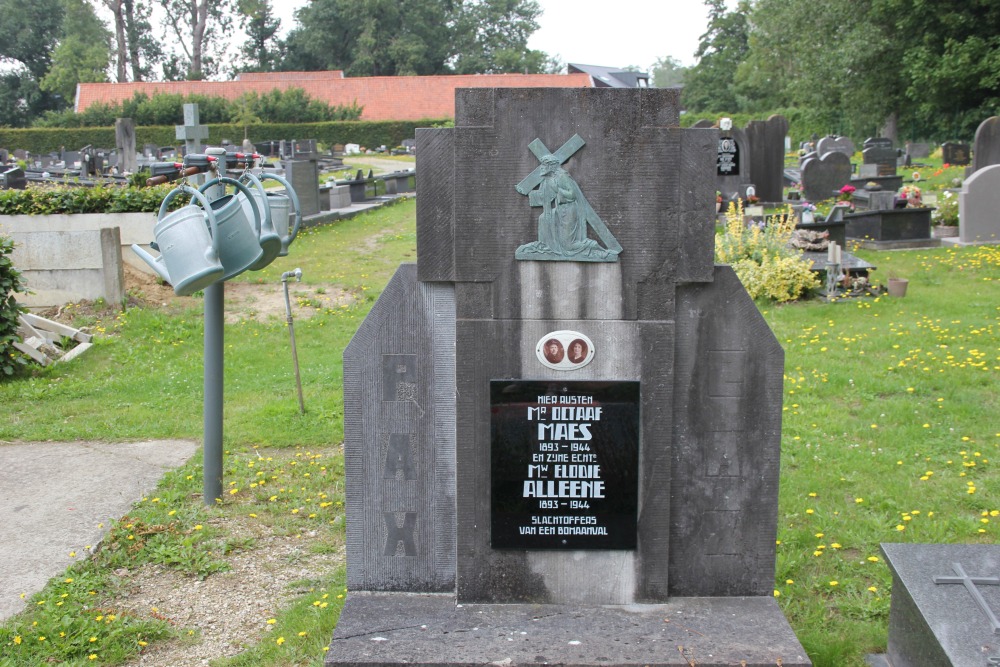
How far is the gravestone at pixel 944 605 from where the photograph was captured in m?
3.22

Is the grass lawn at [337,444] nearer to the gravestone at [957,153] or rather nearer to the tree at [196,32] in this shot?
the gravestone at [957,153]

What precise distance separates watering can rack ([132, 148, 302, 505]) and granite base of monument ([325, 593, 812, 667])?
1.78m

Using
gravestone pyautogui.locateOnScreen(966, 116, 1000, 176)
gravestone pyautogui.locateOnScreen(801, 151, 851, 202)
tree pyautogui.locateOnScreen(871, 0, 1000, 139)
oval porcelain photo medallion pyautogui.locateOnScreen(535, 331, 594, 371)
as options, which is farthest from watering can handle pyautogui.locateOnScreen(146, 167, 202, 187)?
tree pyautogui.locateOnScreen(871, 0, 1000, 139)

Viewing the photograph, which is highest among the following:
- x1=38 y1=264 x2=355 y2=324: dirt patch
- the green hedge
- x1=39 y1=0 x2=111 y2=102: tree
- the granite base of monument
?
x1=39 y1=0 x2=111 y2=102: tree

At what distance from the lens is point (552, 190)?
3.69m

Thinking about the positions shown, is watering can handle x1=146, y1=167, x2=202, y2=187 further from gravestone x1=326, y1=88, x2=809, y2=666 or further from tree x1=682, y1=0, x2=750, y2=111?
tree x1=682, y1=0, x2=750, y2=111

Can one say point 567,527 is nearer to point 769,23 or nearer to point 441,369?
point 441,369

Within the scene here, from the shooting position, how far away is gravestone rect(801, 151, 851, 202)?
19906mm

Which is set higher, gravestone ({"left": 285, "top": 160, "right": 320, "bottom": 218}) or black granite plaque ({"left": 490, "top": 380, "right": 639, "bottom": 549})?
gravestone ({"left": 285, "top": 160, "right": 320, "bottom": 218})

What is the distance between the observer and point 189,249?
4543mm

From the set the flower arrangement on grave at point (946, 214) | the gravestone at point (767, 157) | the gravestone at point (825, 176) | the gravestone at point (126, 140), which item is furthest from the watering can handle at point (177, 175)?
the gravestone at point (126, 140)

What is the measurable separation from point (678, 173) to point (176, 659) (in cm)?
301

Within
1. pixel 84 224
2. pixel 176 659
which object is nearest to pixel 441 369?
pixel 176 659

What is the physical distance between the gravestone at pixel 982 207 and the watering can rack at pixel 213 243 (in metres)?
12.5
